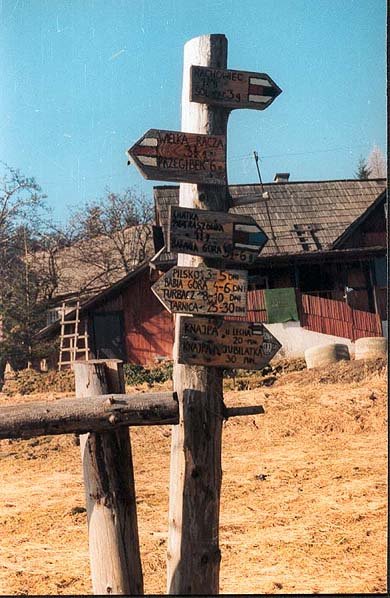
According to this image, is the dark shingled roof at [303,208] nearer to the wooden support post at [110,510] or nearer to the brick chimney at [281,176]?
the brick chimney at [281,176]

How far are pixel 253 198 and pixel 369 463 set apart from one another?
7.55 m

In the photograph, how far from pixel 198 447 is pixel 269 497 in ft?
18.8

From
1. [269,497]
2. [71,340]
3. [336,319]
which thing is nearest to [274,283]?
[336,319]

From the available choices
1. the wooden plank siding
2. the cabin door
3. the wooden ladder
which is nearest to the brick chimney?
the wooden plank siding

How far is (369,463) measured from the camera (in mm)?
11000

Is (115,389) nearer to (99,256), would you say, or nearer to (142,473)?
(142,473)

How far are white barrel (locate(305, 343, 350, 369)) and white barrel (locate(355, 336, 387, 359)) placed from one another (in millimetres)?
462

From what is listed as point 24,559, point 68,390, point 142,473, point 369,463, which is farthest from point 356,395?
point 24,559

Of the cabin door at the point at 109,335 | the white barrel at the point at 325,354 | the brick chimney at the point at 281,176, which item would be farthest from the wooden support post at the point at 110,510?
the brick chimney at the point at 281,176

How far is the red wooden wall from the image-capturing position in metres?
20.0

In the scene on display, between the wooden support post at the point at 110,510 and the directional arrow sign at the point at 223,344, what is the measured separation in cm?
63

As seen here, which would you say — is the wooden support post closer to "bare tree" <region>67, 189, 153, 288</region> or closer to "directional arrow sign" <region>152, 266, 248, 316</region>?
"directional arrow sign" <region>152, 266, 248, 316</region>

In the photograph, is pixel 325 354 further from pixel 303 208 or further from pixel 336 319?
pixel 303 208

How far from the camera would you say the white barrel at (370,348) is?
1789cm
